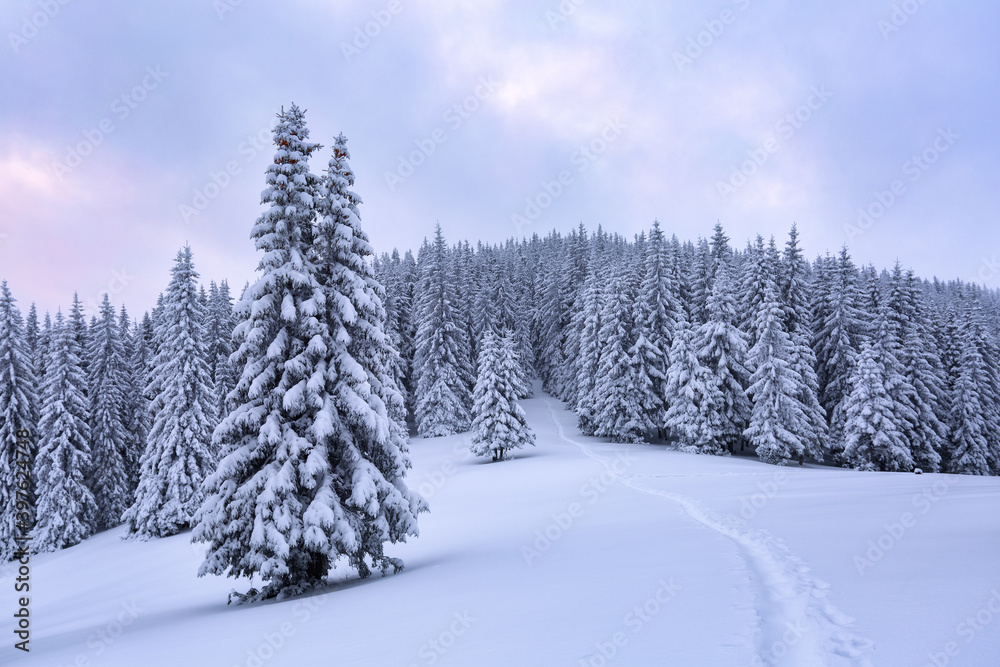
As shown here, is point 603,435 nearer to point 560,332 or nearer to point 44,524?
point 560,332

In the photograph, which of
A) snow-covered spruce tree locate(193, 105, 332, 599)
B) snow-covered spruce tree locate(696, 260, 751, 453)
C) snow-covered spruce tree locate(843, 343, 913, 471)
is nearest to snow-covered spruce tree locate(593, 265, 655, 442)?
snow-covered spruce tree locate(696, 260, 751, 453)

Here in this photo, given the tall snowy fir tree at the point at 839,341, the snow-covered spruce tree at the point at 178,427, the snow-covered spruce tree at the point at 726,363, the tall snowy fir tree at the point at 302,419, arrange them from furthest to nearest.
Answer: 1. the tall snowy fir tree at the point at 839,341
2. the snow-covered spruce tree at the point at 726,363
3. the snow-covered spruce tree at the point at 178,427
4. the tall snowy fir tree at the point at 302,419

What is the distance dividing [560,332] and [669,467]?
144ft

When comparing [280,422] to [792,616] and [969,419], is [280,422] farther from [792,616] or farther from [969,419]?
[969,419]

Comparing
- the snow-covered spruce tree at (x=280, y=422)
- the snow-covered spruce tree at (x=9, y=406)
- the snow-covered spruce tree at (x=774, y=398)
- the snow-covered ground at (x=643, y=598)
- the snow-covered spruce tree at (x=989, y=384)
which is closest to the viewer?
the snow-covered ground at (x=643, y=598)

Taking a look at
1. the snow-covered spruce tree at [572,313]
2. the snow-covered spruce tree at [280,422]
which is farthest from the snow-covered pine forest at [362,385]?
the snow-covered spruce tree at [572,313]

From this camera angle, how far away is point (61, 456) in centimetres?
3650

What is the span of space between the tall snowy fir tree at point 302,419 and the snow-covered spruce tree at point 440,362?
40703mm

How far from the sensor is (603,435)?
49.6m

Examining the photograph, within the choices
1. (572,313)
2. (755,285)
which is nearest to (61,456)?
(572,313)

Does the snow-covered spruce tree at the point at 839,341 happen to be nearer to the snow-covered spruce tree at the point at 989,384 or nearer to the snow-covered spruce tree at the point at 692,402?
the snow-covered spruce tree at the point at 989,384

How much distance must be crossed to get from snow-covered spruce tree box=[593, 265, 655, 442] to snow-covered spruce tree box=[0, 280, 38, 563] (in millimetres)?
41773

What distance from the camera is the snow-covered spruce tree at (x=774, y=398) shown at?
3762cm

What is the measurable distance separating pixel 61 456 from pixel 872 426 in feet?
181
